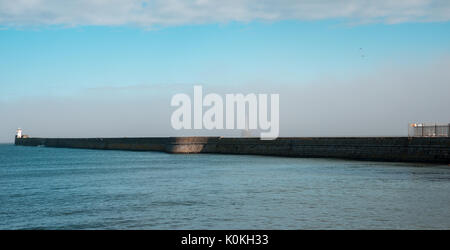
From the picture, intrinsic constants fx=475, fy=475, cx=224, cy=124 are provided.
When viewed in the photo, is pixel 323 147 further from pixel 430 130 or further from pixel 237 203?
pixel 237 203

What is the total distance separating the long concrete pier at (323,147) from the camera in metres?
47.0

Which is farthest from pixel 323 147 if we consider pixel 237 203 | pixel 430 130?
pixel 237 203

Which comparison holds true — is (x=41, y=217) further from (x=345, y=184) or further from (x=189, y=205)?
(x=345, y=184)

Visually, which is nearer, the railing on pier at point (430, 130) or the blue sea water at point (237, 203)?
the blue sea water at point (237, 203)

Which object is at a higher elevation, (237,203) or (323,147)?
(323,147)

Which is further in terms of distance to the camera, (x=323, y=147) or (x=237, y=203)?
(x=323, y=147)

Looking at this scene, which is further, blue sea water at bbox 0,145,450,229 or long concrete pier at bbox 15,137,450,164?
long concrete pier at bbox 15,137,450,164

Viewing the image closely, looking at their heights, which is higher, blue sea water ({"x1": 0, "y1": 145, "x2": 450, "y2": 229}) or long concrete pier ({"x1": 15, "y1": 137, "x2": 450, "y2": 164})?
long concrete pier ({"x1": 15, "y1": 137, "x2": 450, "y2": 164})

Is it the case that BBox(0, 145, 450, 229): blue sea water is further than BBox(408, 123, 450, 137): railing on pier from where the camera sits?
No

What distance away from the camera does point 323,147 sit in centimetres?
6412

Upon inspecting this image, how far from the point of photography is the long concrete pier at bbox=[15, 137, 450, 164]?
47031mm

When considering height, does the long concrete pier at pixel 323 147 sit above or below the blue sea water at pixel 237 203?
above

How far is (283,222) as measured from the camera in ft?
59.1
